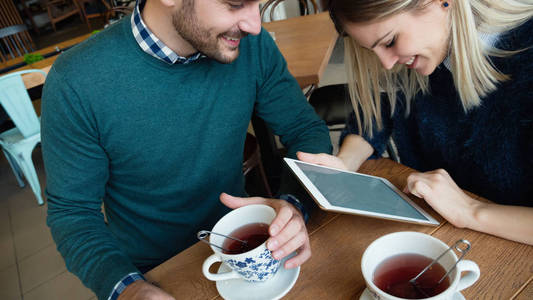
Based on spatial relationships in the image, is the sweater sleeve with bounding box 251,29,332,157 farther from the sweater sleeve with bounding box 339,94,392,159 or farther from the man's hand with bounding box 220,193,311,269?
the man's hand with bounding box 220,193,311,269

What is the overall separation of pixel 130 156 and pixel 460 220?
0.86m

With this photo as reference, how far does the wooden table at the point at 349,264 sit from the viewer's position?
1.99ft

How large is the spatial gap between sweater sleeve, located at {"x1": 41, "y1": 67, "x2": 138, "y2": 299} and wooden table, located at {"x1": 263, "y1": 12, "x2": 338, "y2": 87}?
0.94 m

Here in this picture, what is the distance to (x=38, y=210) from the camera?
302cm

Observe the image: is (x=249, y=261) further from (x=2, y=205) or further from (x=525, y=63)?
(x=2, y=205)

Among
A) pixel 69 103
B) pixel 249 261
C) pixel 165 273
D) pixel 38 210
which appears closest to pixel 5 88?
pixel 38 210

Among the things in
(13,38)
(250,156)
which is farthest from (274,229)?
(13,38)

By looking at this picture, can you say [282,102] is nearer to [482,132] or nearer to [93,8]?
[482,132]

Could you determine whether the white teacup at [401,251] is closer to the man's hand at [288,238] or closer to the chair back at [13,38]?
the man's hand at [288,238]

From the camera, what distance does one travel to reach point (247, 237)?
740 millimetres

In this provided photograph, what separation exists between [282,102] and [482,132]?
61cm

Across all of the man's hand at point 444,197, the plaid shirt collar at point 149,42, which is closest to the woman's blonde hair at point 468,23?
the man's hand at point 444,197

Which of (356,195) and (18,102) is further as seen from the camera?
(18,102)

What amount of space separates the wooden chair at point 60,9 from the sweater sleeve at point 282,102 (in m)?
10.2
